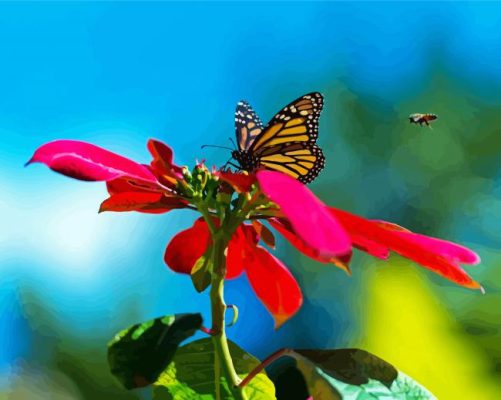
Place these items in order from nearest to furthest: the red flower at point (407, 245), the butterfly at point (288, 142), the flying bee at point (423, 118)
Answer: the red flower at point (407, 245)
the butterfly at point (288, 142)
the flying bee at point (423, 118)

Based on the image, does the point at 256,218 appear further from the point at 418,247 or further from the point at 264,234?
the point at 418,247

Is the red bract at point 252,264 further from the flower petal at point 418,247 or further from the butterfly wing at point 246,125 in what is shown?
the butterfly wing at point 246,125

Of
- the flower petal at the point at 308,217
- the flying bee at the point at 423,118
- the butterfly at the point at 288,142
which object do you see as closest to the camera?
the flower petal at the point at 308,217

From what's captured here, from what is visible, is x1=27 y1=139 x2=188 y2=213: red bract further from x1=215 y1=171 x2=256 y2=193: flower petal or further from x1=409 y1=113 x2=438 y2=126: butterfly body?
x1=409 y1=113 x2=438 y2=126: butterfly body

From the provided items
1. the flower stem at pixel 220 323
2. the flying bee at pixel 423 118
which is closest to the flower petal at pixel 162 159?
the flower stem at pixel 220 323

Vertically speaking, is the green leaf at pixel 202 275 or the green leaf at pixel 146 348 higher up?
the green leaf at pixel 202 275

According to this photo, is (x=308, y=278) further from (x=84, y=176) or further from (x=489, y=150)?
(x=84, y=176)

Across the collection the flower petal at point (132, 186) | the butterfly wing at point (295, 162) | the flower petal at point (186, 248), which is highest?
the butterfly wing at point (295, 162)

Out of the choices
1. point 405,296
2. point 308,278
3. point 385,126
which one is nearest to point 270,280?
point 405,296

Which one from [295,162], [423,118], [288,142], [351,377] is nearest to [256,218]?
[351,377]
